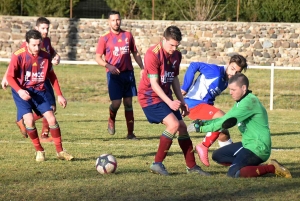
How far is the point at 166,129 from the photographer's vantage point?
8164 millimetres

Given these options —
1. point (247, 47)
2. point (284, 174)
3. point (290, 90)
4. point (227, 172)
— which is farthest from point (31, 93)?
point (247, 47)

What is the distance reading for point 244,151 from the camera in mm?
8117

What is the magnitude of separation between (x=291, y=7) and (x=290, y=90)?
860 centimetres

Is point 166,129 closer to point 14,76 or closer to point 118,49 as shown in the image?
point 14,76

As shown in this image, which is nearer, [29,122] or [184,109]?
[184,109]

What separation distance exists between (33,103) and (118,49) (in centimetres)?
308

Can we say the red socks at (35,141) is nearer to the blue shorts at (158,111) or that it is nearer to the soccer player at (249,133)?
the blue shorts at (158,111)

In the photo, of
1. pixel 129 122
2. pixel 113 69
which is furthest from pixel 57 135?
pixel 129 122

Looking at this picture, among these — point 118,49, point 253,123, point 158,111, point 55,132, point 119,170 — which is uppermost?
point 118,49

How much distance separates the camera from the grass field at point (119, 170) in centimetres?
705

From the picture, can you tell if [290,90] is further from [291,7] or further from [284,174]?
[284,174]

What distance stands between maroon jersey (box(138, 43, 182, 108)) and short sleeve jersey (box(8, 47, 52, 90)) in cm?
158

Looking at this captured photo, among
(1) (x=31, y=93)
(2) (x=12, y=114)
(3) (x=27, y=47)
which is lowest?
(2) (x=12, y=114)

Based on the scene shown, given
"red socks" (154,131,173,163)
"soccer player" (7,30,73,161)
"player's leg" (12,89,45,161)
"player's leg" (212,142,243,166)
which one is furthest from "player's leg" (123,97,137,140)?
"red socks" (154,131,173,163)
